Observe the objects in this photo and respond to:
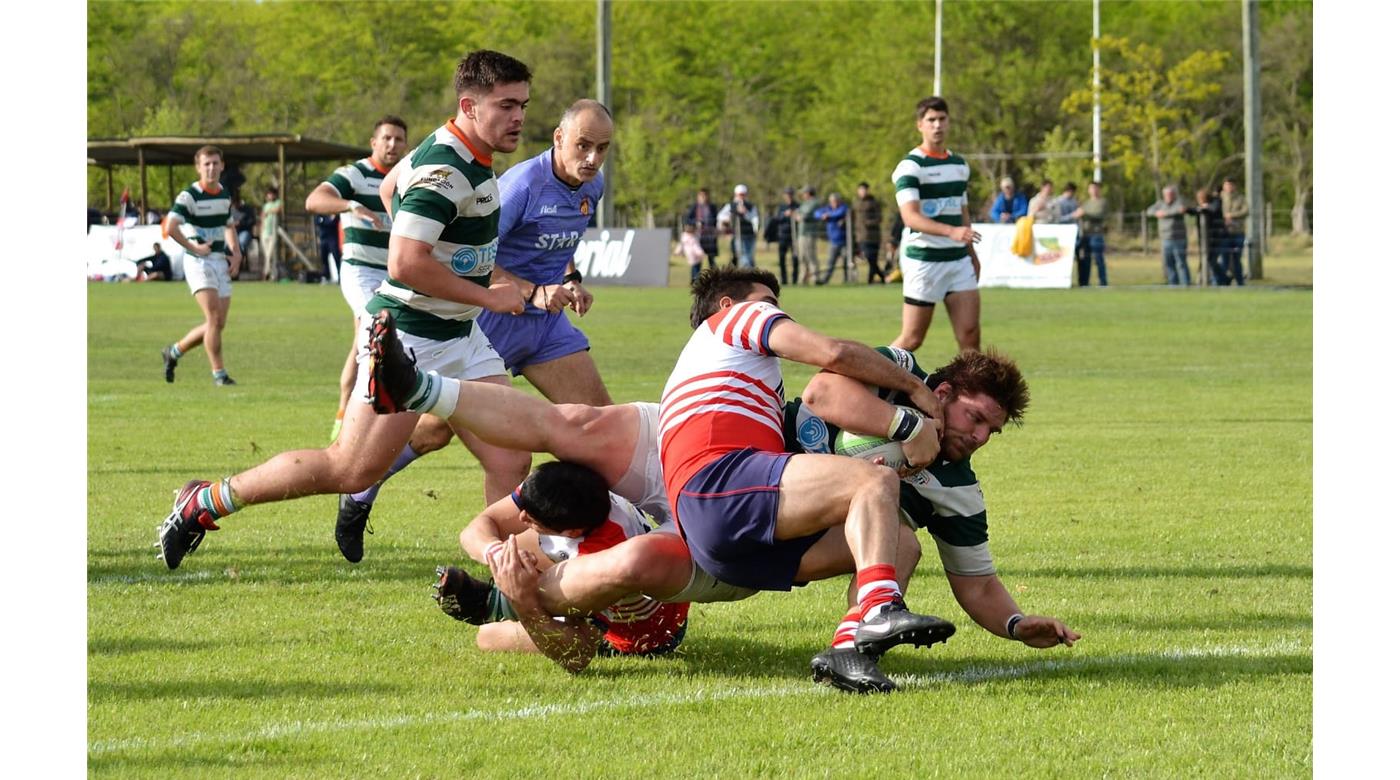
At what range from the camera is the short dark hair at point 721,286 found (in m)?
5.95

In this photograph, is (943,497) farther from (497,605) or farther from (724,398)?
(497,605)

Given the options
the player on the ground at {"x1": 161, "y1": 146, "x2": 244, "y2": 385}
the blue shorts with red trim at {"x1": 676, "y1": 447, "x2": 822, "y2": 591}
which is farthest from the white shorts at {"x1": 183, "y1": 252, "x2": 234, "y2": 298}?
the blue shorts with red trim at {"x1": 676, "y1": 447, "x2": 822, "y2": 591}

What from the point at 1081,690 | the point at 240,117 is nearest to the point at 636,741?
the point at 1081,690

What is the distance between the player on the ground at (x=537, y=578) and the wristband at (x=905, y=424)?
1.00 metres

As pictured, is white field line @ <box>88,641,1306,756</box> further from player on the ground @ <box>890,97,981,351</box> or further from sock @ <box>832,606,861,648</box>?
player on the ground @ <box>890,97,981,351</box>

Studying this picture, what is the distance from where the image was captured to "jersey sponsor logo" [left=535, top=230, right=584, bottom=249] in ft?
26.9

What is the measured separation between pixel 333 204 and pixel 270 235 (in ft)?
99.7

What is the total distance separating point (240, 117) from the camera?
223 ft

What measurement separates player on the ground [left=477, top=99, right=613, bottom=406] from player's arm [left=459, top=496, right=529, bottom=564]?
2.05 m

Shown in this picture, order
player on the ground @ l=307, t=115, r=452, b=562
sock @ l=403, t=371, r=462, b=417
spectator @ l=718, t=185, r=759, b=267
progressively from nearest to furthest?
1. sock @ l=403, t=371, r=462, b=417
2. player on the ground @ l=307, t=115, r=452, b=562
3. spectator @ l=718, t=185, r=759, b=267

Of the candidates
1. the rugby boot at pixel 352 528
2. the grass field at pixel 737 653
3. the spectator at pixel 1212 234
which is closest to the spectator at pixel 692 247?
the spectator at pixel 1212 234

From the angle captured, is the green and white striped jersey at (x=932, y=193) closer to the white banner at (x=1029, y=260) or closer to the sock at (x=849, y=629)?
the sock at (x=849, y=629)
